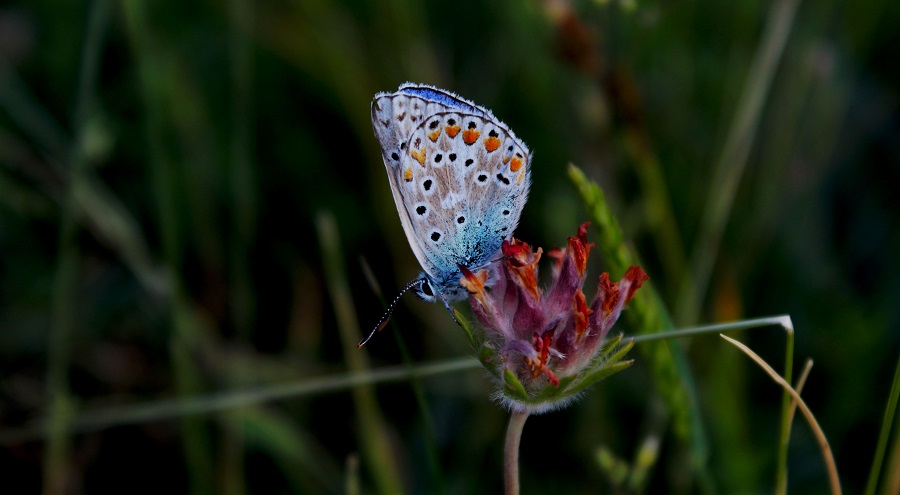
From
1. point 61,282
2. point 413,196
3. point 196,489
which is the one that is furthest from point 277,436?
point 413,196

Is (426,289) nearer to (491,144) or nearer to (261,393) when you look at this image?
(491,144)

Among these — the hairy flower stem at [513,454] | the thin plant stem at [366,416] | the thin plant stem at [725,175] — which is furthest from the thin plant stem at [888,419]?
the thin plant stem at [366,416]

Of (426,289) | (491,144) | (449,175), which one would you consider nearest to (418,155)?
(449,175)

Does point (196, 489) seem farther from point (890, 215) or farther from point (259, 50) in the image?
point (890, 215)

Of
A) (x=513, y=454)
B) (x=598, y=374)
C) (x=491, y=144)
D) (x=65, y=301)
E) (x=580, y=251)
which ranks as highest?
(x=491, y=144)

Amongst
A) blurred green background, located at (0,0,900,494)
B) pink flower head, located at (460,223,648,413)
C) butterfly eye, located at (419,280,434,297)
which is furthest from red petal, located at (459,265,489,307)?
blurred green background, located at (0,0,900,494)

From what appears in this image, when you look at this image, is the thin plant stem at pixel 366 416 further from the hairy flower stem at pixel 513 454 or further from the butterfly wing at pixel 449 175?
the hairy flower stem at pixel 513 454
